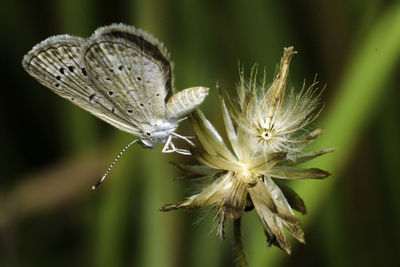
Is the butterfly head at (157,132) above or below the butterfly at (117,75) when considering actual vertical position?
below

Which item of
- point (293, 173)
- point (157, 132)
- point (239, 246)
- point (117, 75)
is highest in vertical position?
point (117, 75)

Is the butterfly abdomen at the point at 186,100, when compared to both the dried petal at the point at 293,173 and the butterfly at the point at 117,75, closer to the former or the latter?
the butterfly at the point at 117,75

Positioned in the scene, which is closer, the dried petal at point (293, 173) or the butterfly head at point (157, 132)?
the dried petal at point (293, 173)

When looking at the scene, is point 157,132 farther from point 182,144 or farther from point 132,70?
point 182,144

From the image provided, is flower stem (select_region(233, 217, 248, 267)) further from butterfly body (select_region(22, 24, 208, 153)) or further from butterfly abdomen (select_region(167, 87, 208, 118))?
butterfly body (select_region(22, 24, 208, 153))

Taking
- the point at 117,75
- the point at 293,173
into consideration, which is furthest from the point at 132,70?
the point at 293,173

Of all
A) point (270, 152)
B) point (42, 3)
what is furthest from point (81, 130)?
point (270, 152)

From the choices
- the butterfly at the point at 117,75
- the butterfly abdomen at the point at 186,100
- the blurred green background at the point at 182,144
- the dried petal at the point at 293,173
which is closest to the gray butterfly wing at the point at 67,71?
the butterfly at the point at 117,75

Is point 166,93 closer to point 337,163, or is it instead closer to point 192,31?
point 337,163

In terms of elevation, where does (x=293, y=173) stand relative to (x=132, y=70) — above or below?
below
